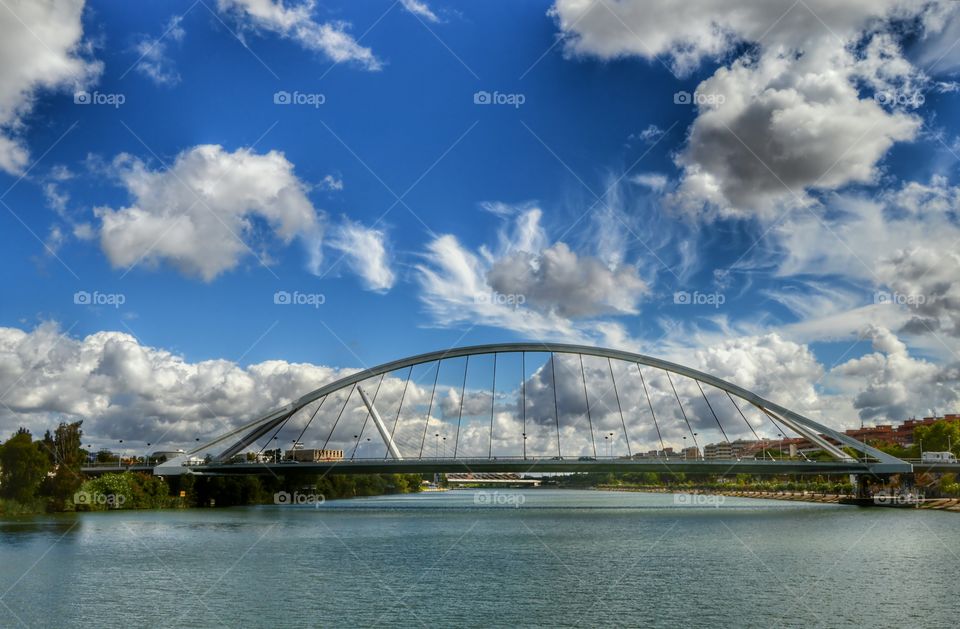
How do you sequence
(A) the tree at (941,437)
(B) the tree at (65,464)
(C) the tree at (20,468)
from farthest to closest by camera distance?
(A) the tree at (941,437)
(B) the tree at (65,464)
(C) the tree at (20,468)

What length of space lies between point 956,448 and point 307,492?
9144cm

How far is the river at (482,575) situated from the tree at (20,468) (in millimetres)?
10811

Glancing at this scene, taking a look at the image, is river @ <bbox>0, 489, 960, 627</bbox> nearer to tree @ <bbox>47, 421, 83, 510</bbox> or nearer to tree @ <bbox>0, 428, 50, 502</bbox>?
tree @ <bbox>0, 428, 50, 502</bbox>

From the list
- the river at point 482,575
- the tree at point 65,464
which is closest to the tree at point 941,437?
the river at point 482,575

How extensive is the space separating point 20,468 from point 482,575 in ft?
179

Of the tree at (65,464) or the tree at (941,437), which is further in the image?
the tree at (941,437)

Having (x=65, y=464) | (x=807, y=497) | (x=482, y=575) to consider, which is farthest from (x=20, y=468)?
(x=807, y=497)

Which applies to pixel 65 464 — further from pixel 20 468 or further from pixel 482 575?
pixel 482 575

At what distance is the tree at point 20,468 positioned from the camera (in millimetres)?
72250

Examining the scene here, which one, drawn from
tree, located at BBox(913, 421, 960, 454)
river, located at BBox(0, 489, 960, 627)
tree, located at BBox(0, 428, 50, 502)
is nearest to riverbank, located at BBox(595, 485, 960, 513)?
tree, located at BBox(913, 421, 960, 454)

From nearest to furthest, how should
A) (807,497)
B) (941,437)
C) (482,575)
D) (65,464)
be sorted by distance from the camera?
(482,575)
(65,464)
(941,437)
(807,497)

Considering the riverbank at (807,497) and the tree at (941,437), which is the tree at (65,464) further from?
the tree at (941,437)

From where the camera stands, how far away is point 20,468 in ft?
237

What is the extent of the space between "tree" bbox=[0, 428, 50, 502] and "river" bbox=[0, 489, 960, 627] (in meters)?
10.8
